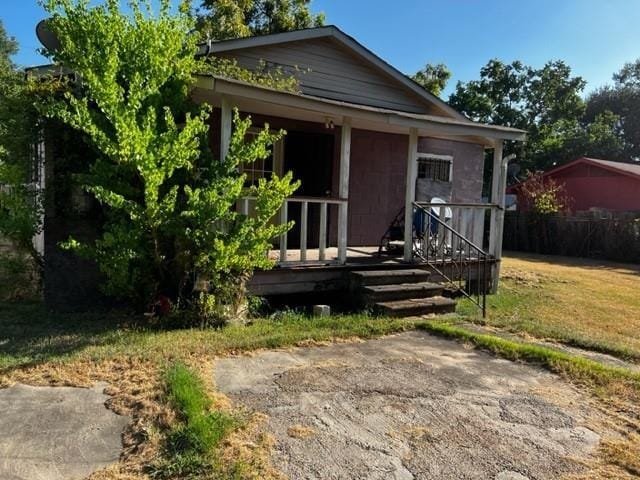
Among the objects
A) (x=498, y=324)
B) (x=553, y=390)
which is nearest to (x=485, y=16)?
(x=498, y=324)

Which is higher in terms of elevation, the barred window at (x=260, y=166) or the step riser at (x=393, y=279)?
the barred window at (x=260, y=166)

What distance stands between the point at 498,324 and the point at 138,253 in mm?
4476

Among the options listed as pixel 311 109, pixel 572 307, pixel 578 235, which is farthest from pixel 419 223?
pixel 578 235

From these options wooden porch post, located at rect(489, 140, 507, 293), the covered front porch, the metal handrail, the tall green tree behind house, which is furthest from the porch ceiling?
the tall green tree behind house

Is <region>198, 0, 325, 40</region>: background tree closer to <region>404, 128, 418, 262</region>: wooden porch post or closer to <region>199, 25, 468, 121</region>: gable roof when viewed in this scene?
<region>199, 25, 468, 121</region>: gable roof

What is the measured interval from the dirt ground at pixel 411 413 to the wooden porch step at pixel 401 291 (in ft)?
5.02

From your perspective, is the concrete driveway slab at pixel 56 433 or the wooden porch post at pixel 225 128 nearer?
the concrete driveway slab at pixel 56 433

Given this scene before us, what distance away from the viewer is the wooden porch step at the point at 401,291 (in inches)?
257

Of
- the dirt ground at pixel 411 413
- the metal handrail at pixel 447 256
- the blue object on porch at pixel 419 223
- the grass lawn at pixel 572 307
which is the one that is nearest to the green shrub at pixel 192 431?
the dirt ground at pixel 411 413

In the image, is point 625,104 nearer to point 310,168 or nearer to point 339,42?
point 339,42

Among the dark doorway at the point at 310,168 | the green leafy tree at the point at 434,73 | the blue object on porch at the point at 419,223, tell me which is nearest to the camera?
the blue object on porch at the point at 419,223

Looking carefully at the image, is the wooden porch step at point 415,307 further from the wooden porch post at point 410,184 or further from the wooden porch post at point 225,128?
the wooden porch post at point 225,128

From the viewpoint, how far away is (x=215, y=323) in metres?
5.54

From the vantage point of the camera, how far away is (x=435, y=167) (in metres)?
10.7
